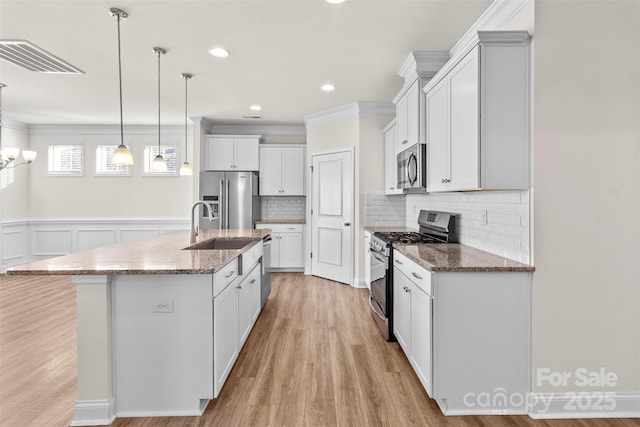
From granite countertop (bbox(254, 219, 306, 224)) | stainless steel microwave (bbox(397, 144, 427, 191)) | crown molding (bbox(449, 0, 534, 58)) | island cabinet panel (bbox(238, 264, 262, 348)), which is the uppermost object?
crown molding (bbox(449, 0, 534, 58))

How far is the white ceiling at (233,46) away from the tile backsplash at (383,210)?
1.46 m

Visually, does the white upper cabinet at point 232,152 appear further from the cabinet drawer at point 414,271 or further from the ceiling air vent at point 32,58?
the cabinet drawer at point 414,271

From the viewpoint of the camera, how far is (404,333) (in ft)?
8.99

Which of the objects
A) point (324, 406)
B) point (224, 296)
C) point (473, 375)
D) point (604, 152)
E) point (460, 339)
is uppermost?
A: point (604, 152)

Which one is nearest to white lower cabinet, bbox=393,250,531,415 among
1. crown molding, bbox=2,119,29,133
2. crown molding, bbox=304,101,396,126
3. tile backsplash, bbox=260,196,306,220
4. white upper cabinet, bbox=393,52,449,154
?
white upper cabinet, bbox=393,52,449,154

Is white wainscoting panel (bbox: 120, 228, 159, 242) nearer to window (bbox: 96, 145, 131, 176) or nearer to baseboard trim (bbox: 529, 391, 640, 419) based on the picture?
window (bbox: 96, 145, 131, 176)

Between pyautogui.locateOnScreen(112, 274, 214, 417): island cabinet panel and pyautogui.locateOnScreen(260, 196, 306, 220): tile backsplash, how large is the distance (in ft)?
16.0

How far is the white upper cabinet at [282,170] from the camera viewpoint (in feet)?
21.4

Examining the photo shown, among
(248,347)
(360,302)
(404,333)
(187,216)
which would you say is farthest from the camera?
(187,216)

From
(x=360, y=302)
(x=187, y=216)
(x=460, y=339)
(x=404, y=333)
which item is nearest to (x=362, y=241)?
(x=360, y=302)

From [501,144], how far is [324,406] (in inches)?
77.2

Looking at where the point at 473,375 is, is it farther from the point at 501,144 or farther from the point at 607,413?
the point at 501,144

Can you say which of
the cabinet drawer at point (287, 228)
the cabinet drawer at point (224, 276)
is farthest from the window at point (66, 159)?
the cabinet drawer at point (224, 276)

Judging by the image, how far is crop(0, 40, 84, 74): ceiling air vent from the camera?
317cm
